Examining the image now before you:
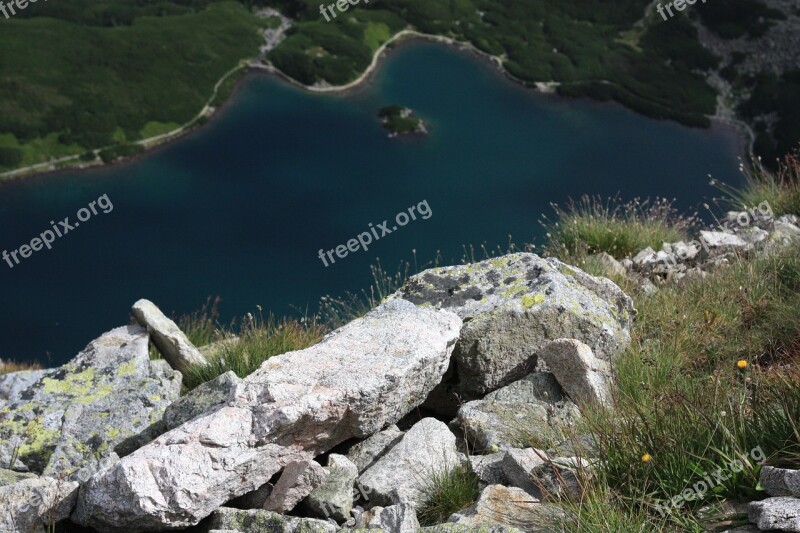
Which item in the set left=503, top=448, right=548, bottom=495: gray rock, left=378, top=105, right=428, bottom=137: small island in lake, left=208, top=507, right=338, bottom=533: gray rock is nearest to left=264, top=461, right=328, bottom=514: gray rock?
left=208, top=507, right=338, bottom=533: gray rock

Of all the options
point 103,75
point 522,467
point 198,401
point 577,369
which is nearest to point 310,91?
point 103,75

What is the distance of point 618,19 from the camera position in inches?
3588

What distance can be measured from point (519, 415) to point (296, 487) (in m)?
2.24

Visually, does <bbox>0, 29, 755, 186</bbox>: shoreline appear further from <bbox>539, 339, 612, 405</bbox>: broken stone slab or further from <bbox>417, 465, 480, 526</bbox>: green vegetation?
<bbox>417, 465, 480, 526</bbox>: green vegetation

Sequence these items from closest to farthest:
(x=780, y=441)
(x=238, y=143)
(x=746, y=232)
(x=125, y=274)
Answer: (x=780, y=441) → (x=746, y=232) → (x=125, y=274) → (x=238, y=143)

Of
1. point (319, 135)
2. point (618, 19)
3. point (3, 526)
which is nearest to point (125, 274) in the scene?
point (319, 135)

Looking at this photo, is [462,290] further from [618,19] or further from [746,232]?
[618,19]

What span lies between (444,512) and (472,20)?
84799 millimetres

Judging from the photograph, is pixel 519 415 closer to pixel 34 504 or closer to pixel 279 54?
pixel 34 504

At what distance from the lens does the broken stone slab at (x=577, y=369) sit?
7594 mm

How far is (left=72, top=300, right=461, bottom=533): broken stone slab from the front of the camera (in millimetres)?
6211

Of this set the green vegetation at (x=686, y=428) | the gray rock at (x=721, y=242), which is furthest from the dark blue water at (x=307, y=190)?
the green vegetation at (x=686, y=428)

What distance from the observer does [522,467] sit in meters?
6.34

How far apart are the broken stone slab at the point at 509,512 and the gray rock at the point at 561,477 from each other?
4.5 inches
